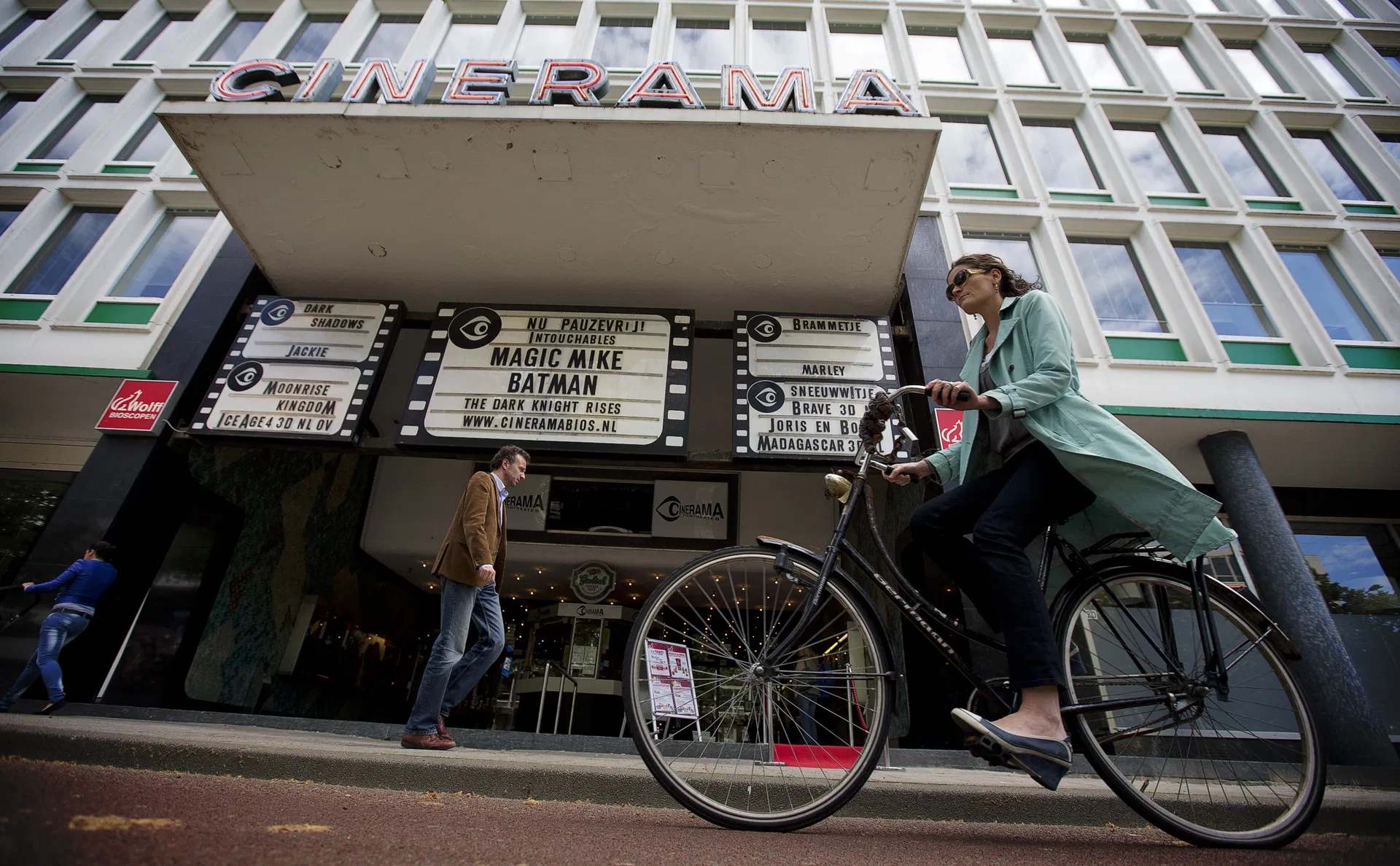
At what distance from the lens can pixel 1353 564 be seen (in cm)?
717

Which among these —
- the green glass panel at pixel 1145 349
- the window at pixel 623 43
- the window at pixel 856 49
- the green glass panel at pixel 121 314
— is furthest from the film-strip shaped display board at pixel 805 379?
the green glass panel at pixel 121 314

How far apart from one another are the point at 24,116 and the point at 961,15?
44.0 ft

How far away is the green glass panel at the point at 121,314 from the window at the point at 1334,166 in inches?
554

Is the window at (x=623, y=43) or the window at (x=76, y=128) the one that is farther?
the window at (x=623, y=43)

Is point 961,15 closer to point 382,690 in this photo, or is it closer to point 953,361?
point 953,361

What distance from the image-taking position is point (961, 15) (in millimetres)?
9398

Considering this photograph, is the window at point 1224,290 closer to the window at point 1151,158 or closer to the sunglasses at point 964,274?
the window at point 1151,158

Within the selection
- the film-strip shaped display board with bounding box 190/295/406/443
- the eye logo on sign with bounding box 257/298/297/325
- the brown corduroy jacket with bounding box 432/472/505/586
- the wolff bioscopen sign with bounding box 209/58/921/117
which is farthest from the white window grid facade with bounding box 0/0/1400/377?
the brown corduroy jacket with bounding box 432/472/505/586

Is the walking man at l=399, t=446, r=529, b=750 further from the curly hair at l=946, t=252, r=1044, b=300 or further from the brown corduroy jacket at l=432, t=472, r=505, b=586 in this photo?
the curly hair at l=946, t=252, r=1044, b=300

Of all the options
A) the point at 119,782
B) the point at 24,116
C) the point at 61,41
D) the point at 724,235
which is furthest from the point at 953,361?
the point at 61,41

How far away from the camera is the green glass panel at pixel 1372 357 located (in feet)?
21.3

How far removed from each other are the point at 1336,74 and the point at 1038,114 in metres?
4.83

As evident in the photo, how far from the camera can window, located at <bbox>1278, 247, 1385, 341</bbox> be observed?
22.7ft

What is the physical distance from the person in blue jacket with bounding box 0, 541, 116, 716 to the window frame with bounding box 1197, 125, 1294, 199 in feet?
41.6
